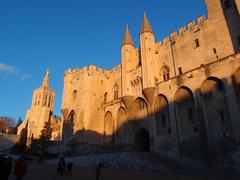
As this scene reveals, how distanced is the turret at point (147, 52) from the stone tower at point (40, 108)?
46156 millimetres

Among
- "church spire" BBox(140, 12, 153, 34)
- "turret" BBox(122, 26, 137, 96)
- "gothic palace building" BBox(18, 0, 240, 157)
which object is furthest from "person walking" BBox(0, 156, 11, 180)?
"church spire" BBox(140, 12, 153, 34)

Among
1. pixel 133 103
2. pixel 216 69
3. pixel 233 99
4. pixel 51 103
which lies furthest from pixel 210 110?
pixel 51 103

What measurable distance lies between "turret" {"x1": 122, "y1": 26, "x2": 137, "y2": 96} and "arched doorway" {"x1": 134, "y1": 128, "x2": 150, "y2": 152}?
5.85 m

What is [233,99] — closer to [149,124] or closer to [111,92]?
[149,124]

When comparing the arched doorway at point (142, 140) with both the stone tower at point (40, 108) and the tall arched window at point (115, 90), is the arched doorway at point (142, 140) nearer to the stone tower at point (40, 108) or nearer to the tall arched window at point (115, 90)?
the tall arched window at point (115, 90)

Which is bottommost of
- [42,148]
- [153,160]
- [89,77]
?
[153,160]

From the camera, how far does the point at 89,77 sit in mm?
35094

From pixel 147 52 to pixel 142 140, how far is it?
1206cm

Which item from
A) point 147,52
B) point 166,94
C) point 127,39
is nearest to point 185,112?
point 166,94

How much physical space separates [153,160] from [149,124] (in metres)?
6.28

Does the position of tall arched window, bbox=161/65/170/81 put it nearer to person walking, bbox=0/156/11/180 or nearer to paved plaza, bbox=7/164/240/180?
paved plaza, bbox=7/164/240/180

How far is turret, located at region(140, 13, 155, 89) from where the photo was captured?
27.0 metres

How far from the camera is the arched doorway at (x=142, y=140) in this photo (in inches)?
1114

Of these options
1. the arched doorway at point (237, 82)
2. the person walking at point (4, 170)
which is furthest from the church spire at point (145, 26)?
the person walking at point (4, 170)
